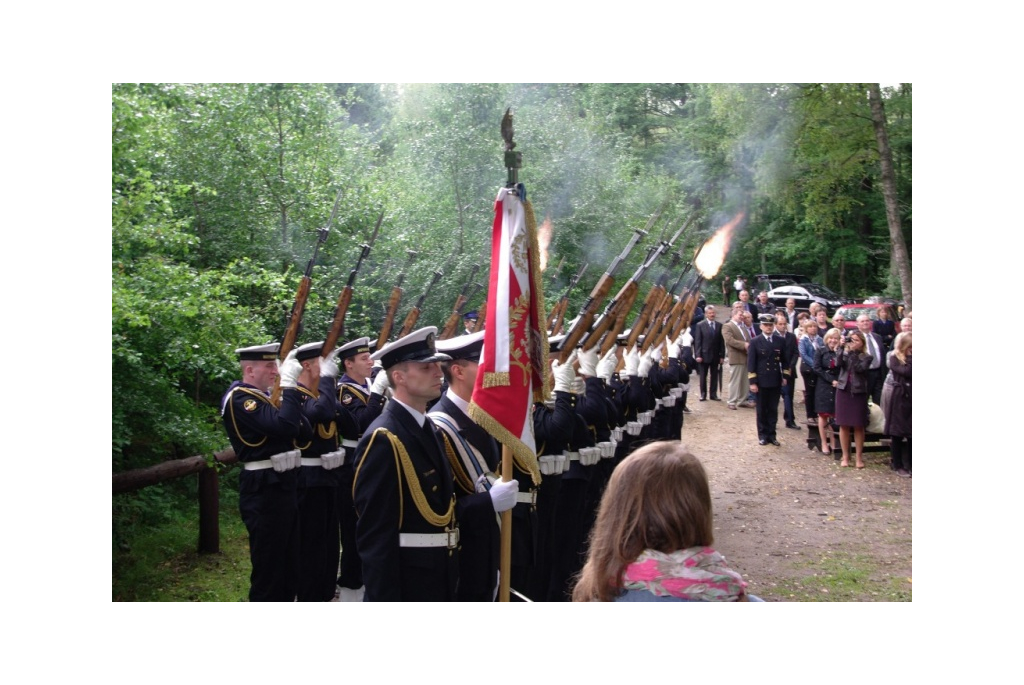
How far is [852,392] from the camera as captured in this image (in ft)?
30.5

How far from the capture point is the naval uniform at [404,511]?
9.91ft

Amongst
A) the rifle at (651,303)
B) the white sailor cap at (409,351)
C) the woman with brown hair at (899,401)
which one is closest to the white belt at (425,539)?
the white sailor cap at (409,351)

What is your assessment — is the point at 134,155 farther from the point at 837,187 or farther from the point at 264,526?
the point at 837,187

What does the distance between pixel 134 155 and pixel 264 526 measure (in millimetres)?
2523

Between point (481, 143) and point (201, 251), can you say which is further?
point (481, 143)

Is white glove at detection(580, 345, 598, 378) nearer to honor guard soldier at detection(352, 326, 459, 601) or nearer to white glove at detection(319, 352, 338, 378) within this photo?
white glove at detection(319, 352, 338, 378)

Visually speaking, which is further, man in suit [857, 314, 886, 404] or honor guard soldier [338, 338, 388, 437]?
man in suit [857, 314, 886, 404]

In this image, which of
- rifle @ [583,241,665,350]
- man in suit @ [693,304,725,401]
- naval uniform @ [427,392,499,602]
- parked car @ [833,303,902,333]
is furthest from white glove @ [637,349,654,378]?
man in suit @ [693,304,725,401]

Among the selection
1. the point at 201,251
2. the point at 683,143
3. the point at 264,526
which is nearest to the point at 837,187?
the point at 683,143

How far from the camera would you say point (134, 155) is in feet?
18.1

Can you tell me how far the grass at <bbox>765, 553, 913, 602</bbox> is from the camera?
5.70m

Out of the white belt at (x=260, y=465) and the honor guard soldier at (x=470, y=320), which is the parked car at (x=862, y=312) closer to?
the honor guard soldier at (x=470, y=320)

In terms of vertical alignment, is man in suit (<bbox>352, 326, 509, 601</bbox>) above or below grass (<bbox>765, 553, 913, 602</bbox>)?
→ above

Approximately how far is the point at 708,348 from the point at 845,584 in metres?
7.37
